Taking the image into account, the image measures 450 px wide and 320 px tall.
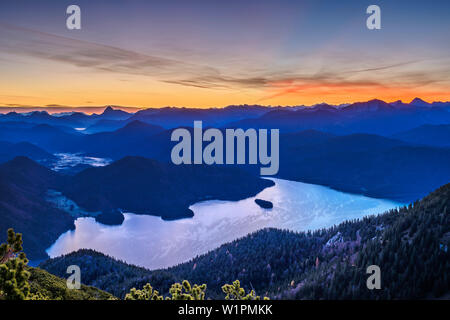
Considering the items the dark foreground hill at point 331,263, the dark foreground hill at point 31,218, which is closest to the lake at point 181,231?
the dark foreground hill at point 31,218

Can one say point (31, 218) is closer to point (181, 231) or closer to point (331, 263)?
point (181, 231)

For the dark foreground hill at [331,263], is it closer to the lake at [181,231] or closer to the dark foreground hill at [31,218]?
the lake at [181,231]

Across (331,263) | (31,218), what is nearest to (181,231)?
(31,218)

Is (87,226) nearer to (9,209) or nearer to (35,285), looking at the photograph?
(9,209)

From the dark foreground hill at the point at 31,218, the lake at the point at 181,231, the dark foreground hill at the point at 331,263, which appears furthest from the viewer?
the dark foreground hill at the point at 31,218

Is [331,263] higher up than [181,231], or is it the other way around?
[331,263]
